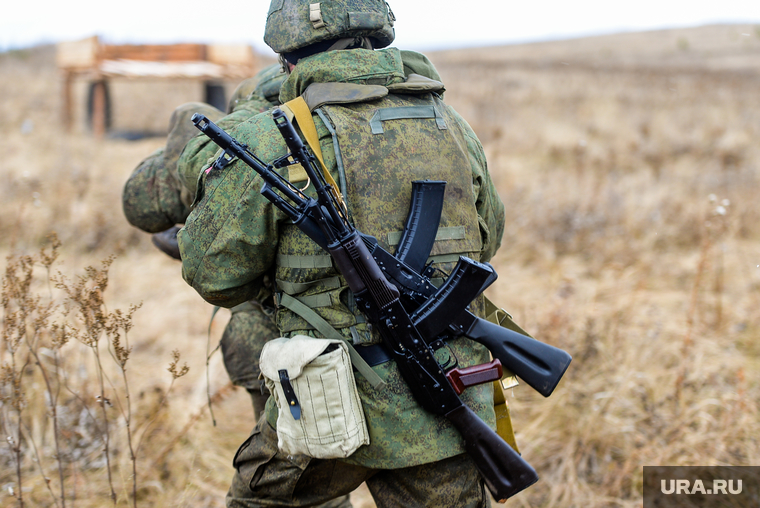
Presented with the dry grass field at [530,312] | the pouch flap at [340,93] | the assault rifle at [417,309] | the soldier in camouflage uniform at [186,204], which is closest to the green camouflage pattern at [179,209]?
the soldier in camouflage uniform at [186,204]

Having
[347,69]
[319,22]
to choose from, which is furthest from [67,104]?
[347,69]

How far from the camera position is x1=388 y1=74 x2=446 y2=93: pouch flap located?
1915 mm

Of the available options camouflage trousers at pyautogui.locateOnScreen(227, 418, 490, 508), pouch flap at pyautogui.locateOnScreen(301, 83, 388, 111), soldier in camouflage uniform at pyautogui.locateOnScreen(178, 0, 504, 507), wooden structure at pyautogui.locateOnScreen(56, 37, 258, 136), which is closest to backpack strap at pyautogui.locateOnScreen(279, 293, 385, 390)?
soldier in camouflage uniform at pyautogui.locateOnScreen(178, 0, 504, 507)

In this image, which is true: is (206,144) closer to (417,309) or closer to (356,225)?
(356,225)

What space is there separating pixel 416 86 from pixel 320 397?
3.61 ft

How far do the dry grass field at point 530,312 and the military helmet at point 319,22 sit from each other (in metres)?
1.08

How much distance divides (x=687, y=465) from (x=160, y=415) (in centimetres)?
298

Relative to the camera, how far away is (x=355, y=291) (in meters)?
1.71

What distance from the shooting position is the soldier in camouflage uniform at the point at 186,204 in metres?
2.64

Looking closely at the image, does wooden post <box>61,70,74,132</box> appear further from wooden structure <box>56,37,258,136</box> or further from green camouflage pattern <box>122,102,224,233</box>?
green camouflage pattern <box>122,102,224,233</box>

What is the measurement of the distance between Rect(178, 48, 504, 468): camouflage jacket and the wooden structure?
6.85 meters

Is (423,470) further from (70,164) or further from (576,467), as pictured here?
(70,164)

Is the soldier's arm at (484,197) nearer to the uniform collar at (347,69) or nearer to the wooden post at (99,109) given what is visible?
the uniform collar at (347,69)

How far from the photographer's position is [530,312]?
447cm
